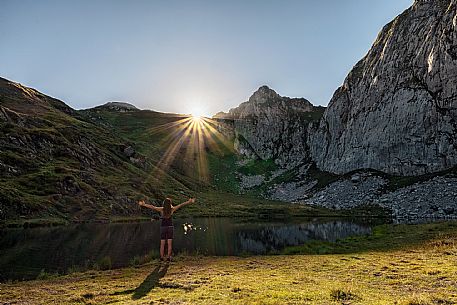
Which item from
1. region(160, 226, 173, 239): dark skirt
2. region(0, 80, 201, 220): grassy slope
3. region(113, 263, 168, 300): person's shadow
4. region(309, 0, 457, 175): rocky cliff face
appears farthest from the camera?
region(309, 0, 457, 175): rocky cliff face

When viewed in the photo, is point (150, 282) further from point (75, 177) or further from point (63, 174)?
point (75, 177)

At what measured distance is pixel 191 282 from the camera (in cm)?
1972

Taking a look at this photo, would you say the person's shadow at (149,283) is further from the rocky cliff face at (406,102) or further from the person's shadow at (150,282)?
the rocky cliff face at (406,102)

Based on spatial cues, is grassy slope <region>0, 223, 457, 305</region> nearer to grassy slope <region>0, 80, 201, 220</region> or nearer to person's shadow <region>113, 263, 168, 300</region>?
person's shadow <region>113, 263, 168, 300</region>

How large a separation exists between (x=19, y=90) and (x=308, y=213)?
176732 mm

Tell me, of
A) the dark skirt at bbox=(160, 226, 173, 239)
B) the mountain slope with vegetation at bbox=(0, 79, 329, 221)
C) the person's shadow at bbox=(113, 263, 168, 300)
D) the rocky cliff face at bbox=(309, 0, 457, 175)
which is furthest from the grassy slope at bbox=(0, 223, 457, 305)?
the rocky cliff face at bbox=(309, 0, 457, 175)

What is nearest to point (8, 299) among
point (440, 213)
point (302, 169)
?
point (440, 213)

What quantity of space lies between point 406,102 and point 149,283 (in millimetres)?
147797

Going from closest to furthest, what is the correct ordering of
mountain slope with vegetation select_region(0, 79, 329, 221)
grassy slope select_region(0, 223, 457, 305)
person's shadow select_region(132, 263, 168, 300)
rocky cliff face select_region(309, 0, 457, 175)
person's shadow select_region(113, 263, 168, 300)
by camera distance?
grassy slope select_region(0, 223, 457, 305) → person's shadow select_region(132, 263, 168, 300) → person's shadow select_region(113, 263, 168, 300) → mountain slope with vegetation select_region(0, 79, 329, 221) → rocky cliff face select_region(309, 0, 457, 175)

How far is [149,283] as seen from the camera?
20016 mm

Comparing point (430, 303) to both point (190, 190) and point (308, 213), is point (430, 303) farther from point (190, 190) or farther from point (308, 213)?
point (190, 190)

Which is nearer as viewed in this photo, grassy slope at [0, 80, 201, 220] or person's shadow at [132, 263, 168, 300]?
person's shadow at [132, 263, 168, 300]

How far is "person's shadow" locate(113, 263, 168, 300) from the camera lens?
1731cm

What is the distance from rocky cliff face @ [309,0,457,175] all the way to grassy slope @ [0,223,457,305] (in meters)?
117
